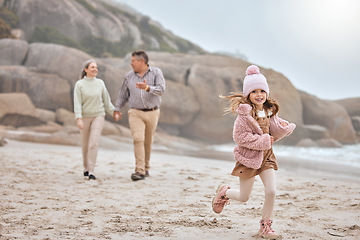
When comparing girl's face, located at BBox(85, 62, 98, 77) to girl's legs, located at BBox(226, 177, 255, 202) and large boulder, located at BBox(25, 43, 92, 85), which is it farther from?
large boulder, located at BBox(25, 43, 92, 85)

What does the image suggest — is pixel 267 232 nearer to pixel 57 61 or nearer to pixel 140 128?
pixel 140 128

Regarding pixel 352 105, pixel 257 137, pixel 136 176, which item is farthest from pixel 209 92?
pixel 257 137

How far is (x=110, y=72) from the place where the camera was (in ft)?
62.1

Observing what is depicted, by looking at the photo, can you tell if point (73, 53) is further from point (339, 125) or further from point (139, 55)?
point (339, 125)

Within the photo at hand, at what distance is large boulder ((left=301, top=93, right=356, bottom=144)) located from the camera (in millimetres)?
23500

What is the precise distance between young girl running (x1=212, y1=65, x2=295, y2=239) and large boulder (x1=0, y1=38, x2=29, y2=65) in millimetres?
18464

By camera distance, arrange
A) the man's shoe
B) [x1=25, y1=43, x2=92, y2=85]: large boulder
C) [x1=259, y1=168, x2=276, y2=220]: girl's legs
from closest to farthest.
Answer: [x1=259, y1=168, x2=276, y2=220]: girl's legs, the man's shoe, [x1=25, y1=43, x2=92, y2=85]: large boulder

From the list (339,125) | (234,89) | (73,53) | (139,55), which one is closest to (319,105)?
(339,125)

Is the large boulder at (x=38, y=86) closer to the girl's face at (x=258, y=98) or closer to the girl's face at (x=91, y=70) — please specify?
the girl's face at (x=91, y=70)

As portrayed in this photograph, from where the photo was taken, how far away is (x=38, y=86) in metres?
18.2

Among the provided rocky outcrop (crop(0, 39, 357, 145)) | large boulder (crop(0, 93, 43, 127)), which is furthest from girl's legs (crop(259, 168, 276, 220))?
rocky outcrop (crop(0, 39, 357, 145))

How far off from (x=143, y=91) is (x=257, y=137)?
3.40 meters

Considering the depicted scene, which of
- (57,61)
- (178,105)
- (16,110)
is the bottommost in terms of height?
(16,110)

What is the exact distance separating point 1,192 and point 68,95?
47.5 feet
